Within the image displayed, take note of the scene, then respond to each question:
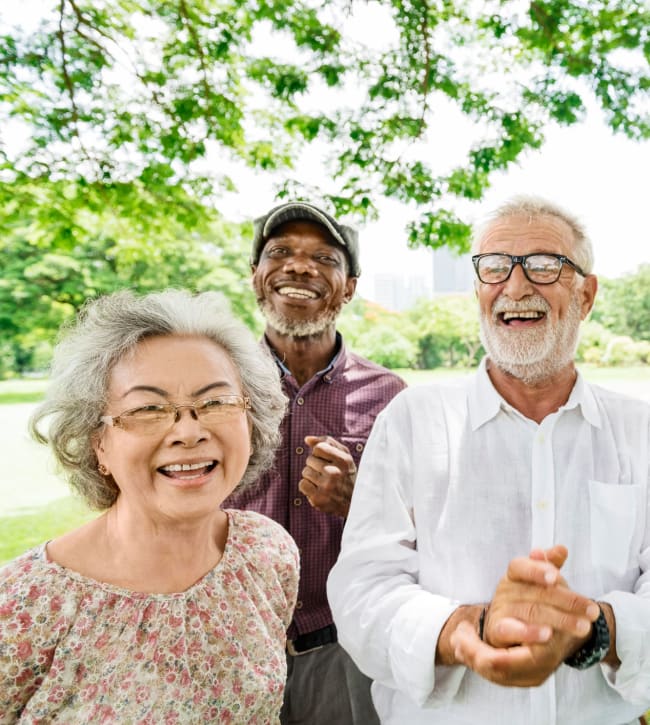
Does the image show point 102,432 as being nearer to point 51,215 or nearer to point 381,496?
point 381,496

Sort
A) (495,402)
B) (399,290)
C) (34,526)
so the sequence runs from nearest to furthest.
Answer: (495,402)
(34,526)
(399,290)

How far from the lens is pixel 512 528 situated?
6.09ft

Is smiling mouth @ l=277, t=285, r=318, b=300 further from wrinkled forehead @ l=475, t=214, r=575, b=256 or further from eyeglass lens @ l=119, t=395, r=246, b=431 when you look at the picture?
eyeglass lens @ l=119, t=395, r=246, b=431

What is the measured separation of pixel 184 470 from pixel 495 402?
Result: 3.42ft

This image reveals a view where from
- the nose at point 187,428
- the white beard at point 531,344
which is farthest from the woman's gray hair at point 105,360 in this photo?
the white beard at point 531,344

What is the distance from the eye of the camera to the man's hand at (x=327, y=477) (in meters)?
2.27

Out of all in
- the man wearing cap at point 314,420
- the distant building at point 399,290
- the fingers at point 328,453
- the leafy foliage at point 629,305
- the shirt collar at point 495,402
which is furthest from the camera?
the distant building at point 399,290

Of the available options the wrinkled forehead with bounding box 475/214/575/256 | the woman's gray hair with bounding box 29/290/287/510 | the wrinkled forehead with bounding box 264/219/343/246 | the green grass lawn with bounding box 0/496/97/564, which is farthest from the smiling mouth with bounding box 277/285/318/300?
the green grass lawn with bounding box 0/496/97/564

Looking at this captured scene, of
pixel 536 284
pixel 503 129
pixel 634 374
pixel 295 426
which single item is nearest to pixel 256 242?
pixel 295 426

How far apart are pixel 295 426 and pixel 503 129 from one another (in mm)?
4784

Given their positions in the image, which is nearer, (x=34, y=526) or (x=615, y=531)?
(x=615, y=531)

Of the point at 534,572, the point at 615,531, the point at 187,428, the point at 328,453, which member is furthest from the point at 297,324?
the point at 534,572

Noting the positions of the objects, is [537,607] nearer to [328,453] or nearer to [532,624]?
[532,624]

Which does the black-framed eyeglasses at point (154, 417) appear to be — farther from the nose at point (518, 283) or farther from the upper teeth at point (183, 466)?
the nose at point (518, 283)
